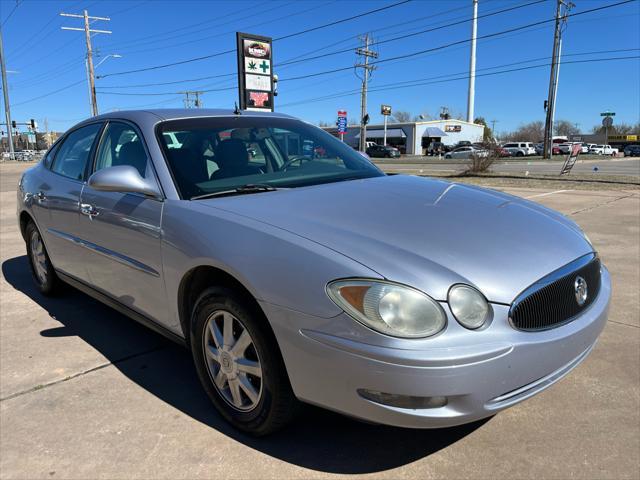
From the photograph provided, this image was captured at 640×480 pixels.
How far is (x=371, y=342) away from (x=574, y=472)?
1.19 metres

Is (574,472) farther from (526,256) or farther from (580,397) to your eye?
(526,256)

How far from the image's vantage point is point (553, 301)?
6.90 ft

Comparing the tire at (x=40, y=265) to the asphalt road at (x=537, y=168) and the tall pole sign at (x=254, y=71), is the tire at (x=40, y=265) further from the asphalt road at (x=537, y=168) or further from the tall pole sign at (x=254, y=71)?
the asphalt road at (x=537, y=168)

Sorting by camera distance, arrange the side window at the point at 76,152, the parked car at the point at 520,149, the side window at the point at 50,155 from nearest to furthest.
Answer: the side window at the point at 76,152 → the side window at the point at 50,155 → the parked car at the point at 520,149

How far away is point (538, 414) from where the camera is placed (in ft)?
8.63

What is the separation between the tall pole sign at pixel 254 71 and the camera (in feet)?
45.6

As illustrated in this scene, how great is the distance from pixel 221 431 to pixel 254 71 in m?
13.2

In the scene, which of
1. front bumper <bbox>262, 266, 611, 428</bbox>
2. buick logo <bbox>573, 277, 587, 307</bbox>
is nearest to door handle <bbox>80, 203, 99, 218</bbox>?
front bumper <bbox>262, 266, 611, 428</bbox>

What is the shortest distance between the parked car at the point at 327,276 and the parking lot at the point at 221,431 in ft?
0.82

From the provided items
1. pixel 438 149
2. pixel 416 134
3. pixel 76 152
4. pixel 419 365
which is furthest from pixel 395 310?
pixel 416 134

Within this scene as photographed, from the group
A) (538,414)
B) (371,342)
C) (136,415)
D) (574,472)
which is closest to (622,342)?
(538,414)

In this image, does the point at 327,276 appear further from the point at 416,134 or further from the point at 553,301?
the point at 416,134

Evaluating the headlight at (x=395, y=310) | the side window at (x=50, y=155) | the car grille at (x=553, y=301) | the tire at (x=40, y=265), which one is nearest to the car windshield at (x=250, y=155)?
the headlight at (x=395, y=310)

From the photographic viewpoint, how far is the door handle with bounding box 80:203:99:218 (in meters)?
3.24
